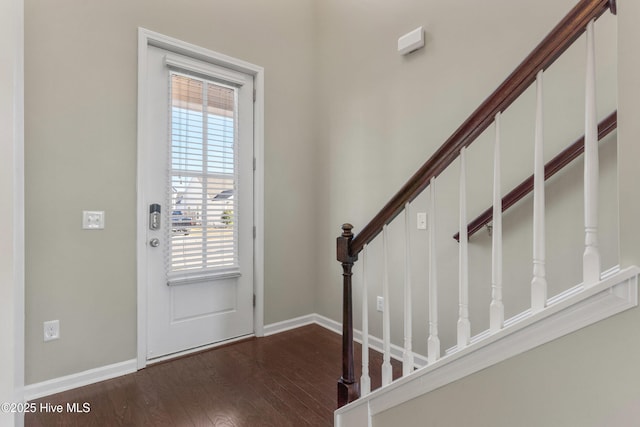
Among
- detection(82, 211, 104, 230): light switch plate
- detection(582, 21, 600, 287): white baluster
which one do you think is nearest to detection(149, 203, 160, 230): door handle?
detection(82, 211, 104, 230): light switch plate

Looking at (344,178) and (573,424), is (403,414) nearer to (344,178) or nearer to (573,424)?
(573,424)

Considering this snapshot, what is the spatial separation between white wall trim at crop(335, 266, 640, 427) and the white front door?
1.74m

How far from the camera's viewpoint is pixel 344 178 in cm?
285

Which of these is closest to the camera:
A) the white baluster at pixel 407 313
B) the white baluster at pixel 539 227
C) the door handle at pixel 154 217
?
the white baluster at pixel 539 227

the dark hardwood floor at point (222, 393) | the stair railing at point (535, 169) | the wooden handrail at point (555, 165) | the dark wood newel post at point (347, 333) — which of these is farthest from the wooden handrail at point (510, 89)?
the dark hardwood floor at point (222, 393)

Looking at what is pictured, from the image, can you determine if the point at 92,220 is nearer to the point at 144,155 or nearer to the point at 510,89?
the point at 144,155

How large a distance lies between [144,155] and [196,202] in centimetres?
50

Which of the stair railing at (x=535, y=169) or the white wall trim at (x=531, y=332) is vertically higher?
the stair railing at (x=535, y=169)

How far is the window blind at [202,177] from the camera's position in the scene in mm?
2418

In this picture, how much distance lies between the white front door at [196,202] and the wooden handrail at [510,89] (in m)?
1.69

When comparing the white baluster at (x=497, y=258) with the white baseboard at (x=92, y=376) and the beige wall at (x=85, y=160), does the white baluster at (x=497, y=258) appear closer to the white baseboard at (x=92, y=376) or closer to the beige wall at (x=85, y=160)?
the white baseboard at (x=92, y=376)

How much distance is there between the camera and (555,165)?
1559 mm

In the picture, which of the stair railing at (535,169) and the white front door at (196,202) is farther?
the white front door at (196,202)

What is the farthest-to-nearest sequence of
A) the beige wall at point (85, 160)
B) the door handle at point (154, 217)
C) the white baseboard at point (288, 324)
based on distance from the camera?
1. the white baseboard at point (288, 324)
2. the door handle at point (154, 217)
3. the beige wall at point (85, 160)
